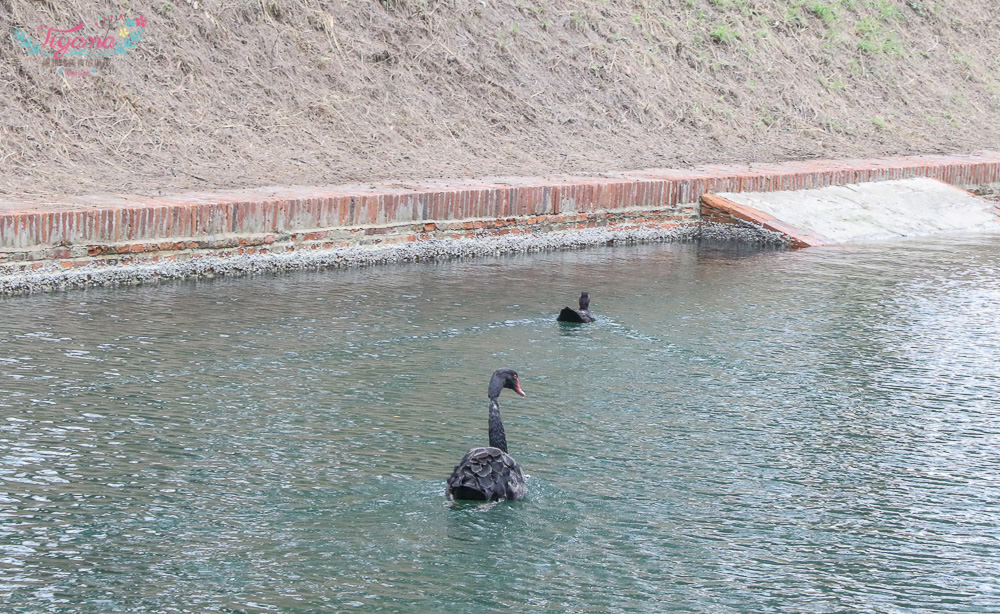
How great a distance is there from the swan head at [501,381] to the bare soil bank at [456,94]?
5.94m

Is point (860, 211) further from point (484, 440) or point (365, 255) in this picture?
point (484, 440)

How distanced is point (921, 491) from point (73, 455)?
4061 millimetres

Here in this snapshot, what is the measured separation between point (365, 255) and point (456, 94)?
433 centimetres

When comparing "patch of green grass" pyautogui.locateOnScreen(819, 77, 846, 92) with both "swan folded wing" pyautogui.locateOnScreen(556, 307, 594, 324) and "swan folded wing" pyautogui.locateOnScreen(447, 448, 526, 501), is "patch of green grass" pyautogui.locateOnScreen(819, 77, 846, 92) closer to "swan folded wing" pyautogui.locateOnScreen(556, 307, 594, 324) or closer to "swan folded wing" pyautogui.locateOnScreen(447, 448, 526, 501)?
"swan folded wing" pyautogui.locateOnScreen(556, 307, 594, 324)

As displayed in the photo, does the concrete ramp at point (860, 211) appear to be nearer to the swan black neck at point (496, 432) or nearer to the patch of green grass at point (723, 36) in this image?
the patch of green grass at point (723, 36)

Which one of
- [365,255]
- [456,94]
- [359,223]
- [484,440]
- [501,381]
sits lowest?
[484,440]

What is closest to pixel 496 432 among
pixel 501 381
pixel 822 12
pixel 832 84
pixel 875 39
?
pixel 501 381

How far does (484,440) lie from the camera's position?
22.3 ft

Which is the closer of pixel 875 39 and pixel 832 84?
pixel 832 84

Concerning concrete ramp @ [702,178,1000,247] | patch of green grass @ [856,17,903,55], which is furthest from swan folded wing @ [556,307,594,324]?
patch of green grass @ [856,17,903,55]

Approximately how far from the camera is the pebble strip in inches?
384

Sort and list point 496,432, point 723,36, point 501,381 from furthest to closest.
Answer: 1. point 723,36
2. point 501,381
3. point 496,432

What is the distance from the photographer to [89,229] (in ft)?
32.4

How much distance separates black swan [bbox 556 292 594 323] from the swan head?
2.90 metres
